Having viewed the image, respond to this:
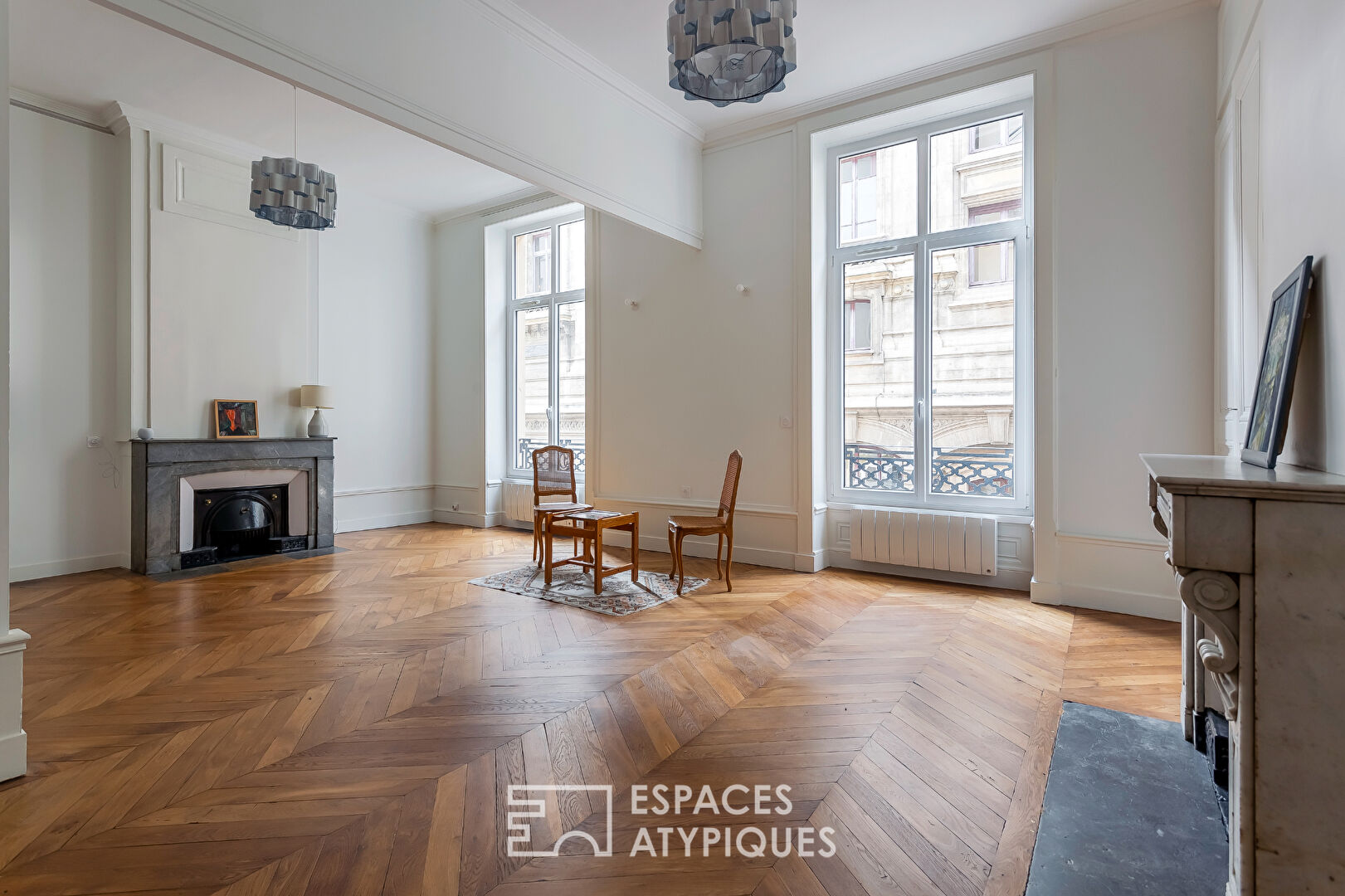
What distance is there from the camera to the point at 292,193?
4602 mm

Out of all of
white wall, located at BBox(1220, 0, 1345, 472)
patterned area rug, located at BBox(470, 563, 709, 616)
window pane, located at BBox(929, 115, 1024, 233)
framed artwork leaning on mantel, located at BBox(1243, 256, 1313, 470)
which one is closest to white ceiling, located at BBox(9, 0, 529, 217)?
patterned area rug, located at BBox(470, 563, 709, 616)

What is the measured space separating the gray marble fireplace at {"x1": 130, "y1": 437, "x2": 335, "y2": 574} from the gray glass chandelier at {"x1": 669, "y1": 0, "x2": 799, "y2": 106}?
4729 millimetres

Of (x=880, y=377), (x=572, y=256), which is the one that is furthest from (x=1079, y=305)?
(x=572, y=256)

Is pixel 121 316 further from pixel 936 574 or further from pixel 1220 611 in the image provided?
pixel 1220 611

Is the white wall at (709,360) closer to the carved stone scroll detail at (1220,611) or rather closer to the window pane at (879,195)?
the window pane at (879,195)

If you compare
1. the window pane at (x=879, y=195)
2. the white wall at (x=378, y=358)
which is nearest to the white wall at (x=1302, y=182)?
the window pane at (x=879, y=195)

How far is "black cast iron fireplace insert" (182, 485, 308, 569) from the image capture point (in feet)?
17.6

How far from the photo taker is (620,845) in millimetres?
1792

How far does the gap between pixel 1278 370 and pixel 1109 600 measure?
2.44 metres

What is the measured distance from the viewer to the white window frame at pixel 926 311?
453cm

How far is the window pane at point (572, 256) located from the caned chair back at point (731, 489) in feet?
10.2

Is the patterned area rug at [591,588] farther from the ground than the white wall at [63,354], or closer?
closer

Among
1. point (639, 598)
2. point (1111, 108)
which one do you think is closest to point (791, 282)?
point (1111, 108)

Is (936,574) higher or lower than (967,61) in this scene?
lower
